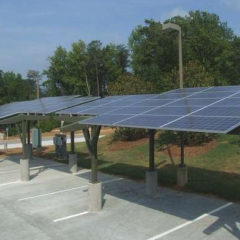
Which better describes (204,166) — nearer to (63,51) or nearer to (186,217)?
(186,217)

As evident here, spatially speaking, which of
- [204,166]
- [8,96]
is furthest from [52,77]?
[204,166]

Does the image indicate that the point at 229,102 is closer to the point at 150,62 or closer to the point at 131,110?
the point at 131,110

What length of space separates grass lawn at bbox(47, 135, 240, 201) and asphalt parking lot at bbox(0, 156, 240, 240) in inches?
43.0

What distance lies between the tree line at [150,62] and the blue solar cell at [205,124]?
1423 centimetres

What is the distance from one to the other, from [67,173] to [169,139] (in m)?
8.23

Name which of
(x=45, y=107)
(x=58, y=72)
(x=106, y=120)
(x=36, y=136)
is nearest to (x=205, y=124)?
(x=106, y=120)

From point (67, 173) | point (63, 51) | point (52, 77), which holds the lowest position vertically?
point (67, 173)

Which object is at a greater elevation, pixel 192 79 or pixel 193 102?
pixel 192 79

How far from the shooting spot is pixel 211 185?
46.2 ft

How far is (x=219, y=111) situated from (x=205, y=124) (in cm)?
124

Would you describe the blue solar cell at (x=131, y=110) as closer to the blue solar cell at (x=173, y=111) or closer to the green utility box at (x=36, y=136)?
the blue solar cell at (x=173, y=111)

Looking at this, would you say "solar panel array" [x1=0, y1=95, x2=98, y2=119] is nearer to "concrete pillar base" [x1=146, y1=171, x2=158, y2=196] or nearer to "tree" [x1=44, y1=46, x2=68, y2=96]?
"concrete pillar base" [x1=146, y1=171, x2=158, y2=196]

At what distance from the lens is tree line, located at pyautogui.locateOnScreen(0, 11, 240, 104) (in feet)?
90.6

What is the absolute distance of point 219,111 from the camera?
866 cm
